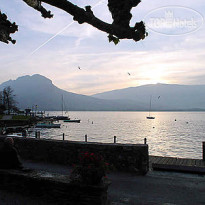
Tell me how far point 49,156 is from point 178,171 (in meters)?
6.48

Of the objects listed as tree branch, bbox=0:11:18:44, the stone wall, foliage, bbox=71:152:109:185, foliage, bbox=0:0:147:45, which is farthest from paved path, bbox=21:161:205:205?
tree branch, bbox=0:11:18:44

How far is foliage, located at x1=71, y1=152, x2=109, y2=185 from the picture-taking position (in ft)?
19.0

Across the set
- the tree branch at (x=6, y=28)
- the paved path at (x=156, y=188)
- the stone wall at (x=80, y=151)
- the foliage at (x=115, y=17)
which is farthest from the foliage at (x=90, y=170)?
the tree branch at (x=6, y=28)

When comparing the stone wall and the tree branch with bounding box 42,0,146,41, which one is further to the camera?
the stone wall

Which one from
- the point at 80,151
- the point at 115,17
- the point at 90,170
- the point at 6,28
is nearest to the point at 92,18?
the point at 115,17

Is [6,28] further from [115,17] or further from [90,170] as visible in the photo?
[90,170]

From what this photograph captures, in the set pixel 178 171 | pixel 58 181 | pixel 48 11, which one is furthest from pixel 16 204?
pixel 178 171

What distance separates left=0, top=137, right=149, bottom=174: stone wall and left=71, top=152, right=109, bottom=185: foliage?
13.9 ft

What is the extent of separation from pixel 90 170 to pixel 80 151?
16.9 ft

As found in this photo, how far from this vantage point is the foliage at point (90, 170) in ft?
19.0

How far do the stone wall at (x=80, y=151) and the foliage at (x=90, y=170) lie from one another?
424 cm

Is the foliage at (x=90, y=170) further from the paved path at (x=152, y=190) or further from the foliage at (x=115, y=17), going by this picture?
the foliage at (x=115, y=17)

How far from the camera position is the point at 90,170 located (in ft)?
19.0

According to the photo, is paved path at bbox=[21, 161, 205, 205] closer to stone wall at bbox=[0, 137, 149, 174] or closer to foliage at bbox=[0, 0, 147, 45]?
stone wall at bbox=[0, 137, 149, 174]
